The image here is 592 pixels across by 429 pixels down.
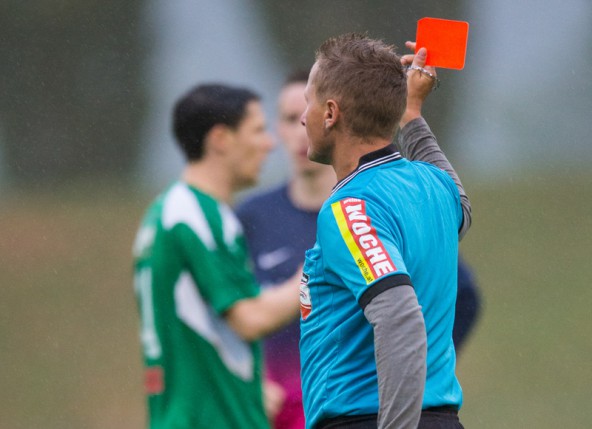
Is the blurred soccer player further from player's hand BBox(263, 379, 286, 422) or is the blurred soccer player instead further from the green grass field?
the green grass field

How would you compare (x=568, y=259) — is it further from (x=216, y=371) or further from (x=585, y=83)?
(x=216, y=371)

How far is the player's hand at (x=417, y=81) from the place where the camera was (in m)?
1.90

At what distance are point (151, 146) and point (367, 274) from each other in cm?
197

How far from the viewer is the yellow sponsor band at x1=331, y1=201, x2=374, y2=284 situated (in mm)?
1488

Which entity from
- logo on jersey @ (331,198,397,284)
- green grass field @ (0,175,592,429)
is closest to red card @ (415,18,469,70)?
logo on jersey @ (331,198,397,284)

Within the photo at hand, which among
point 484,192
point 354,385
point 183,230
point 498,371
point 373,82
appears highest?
point 373,82

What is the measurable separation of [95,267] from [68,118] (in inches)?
21.2

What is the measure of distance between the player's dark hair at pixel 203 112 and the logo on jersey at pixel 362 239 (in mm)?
1518

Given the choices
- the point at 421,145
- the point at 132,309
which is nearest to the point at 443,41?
the point at 421,145

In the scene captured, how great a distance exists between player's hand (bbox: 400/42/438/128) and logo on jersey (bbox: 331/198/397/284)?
1.43ft

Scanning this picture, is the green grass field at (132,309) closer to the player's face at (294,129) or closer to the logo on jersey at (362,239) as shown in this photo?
the player's face at (294,129)

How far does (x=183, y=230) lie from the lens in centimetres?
Result: 287

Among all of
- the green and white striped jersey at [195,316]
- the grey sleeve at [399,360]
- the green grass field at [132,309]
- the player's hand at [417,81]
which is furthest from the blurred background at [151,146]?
the grey sleeve at [399,360]

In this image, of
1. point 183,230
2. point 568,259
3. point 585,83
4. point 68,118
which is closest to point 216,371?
point 183,230
